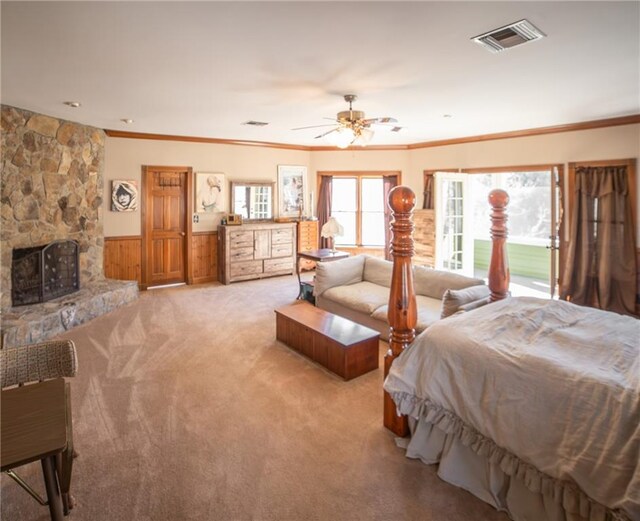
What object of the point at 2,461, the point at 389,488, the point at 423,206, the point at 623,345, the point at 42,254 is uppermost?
the point at 423,206

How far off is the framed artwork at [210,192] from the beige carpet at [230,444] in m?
3.38

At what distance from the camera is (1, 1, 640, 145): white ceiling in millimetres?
2254

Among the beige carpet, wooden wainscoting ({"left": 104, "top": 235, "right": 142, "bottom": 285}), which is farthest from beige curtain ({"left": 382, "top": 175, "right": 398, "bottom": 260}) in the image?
wooden wainscoting ({"left": 104, "top": 235, "right": 142, "bottom": 285})

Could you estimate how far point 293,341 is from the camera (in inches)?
161

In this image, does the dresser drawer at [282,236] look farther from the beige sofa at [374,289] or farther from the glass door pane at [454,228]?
the glass door pane at [454,228]

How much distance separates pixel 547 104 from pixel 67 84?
5.06m

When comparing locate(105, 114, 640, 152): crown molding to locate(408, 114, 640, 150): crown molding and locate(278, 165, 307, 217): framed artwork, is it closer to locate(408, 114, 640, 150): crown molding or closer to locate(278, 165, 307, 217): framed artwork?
locate(408, 114, 640, 150): crown molding

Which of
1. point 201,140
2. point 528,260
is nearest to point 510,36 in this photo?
point 201,140

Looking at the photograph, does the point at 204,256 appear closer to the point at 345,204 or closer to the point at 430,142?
the point at 345,204

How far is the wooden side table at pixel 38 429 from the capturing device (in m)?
1.31

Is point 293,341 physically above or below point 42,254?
below

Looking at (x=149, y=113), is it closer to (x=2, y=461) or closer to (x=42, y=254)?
(x=42, y=254)

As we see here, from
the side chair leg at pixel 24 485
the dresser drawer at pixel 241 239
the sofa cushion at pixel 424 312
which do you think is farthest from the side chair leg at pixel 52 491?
the dresser drawer at pixel 241 239

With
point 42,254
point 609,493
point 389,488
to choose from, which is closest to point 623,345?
point 609,493
